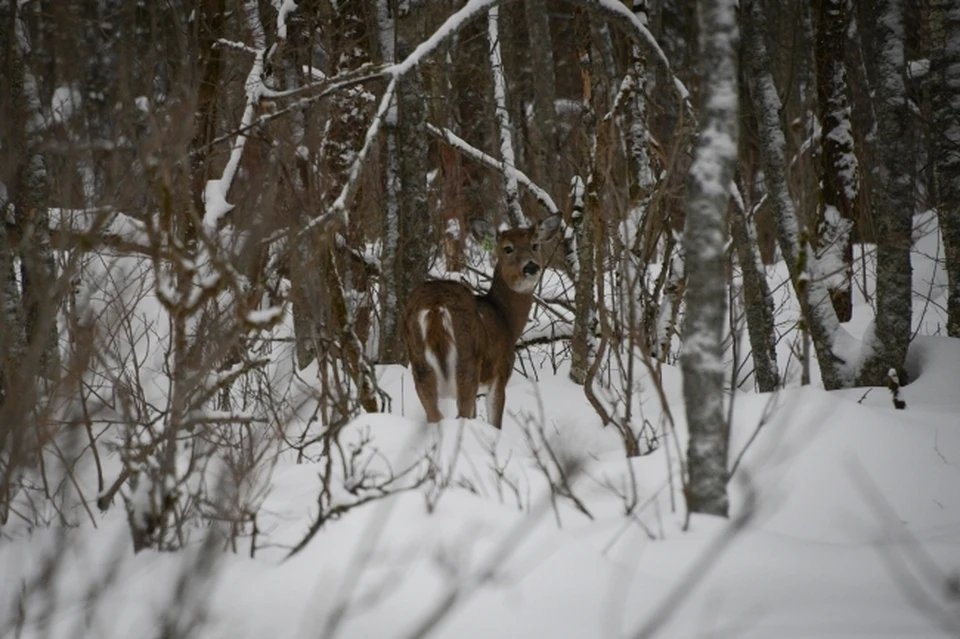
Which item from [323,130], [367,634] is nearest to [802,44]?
[323,130]

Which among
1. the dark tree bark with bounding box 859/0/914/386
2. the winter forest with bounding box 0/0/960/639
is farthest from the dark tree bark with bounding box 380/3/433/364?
the dark tree bark with bounding box 859/0/914/386

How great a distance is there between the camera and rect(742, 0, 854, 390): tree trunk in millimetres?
5734

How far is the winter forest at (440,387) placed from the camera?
108 inches

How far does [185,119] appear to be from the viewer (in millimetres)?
3439

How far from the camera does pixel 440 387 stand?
6.80 meters

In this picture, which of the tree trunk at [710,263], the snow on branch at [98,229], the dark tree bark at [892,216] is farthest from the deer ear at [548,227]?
the tree trunk at [710,263]

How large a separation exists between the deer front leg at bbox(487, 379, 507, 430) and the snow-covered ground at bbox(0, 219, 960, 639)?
2.57m

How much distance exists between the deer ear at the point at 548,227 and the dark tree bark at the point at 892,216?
8.34 feet

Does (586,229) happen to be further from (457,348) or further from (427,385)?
(427,385)

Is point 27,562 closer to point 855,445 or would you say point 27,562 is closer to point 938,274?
point 855,445

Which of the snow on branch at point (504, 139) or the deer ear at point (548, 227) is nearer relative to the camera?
the deer ear at point (548, 227)

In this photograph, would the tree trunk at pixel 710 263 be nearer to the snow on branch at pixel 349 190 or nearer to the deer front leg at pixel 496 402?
the snow on branch at pixel 349 190

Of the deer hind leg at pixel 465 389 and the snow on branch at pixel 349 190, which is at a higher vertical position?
the snow on branch at pixel 349 190

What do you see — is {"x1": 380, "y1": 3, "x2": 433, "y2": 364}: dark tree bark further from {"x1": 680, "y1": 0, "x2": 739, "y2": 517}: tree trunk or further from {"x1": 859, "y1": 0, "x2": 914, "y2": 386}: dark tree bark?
{"x1": 680, "y1": 0, "x2": 739, "y2": 517}: tree trunk
